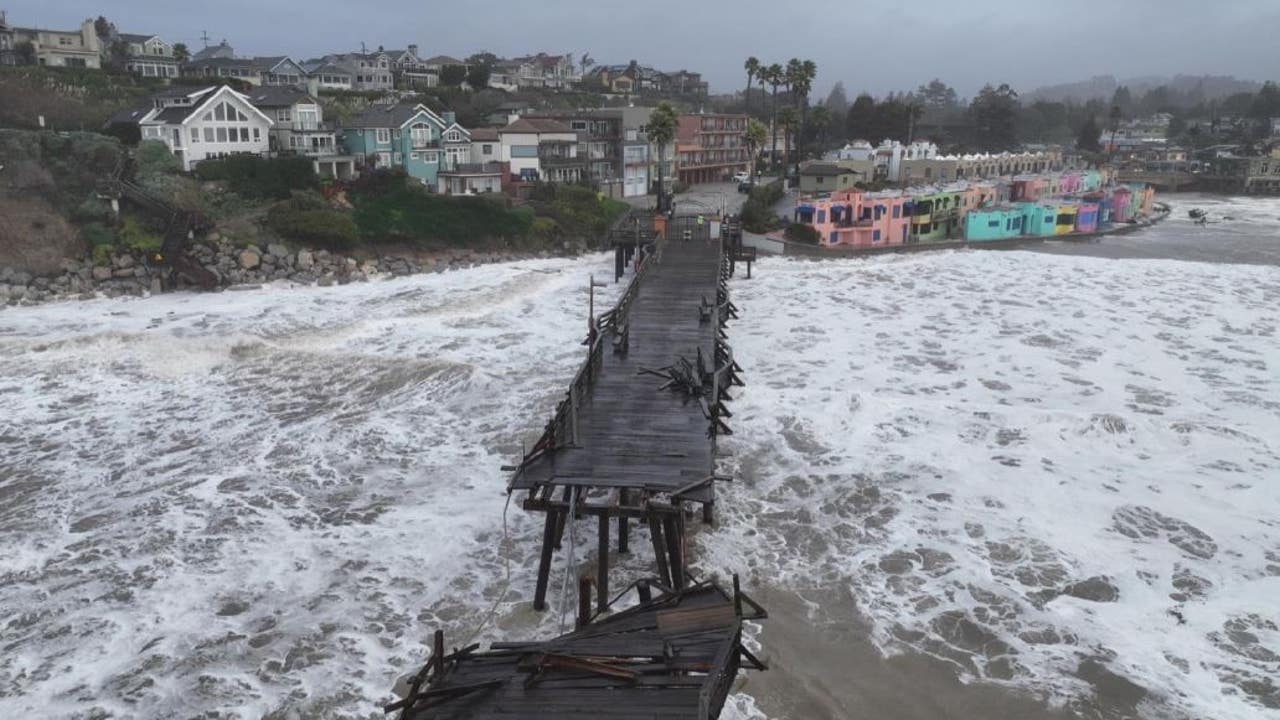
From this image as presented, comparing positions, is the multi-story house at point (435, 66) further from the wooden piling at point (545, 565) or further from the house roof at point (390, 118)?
the wooden piling at point (545, 565)

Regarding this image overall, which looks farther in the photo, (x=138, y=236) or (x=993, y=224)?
(x=993, y=224)

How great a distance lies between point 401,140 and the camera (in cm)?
5444

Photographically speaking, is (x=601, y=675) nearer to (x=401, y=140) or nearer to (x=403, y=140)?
(x=403, y=140)

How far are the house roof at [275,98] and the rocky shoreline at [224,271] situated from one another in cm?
1573

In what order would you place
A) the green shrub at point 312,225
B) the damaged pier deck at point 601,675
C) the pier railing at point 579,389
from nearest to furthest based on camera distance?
the damaged pier deck at point 601,675 < the pier railing at point 579,389 < the green shrub at point 312,225

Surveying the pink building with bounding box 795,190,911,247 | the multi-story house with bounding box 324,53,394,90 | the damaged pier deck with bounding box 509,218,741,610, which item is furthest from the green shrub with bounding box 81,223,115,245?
the multi-story house with bounding box 324,53,394,90

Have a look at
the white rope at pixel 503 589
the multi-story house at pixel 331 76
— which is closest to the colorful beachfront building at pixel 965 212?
the white rope at pixel 503 589

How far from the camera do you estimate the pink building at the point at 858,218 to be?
186 feet

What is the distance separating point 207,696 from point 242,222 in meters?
36.3

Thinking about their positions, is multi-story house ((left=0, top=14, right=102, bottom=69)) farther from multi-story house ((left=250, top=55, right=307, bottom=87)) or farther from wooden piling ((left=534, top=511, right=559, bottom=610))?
wooden piling ((left=534, top=511, right=559, bottom=610))

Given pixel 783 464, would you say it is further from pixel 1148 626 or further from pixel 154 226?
pixel 154 226

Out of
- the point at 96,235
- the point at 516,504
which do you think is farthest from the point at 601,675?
the point at 96,235

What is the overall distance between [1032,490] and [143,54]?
94203 mm

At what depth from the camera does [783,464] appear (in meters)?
20.8
